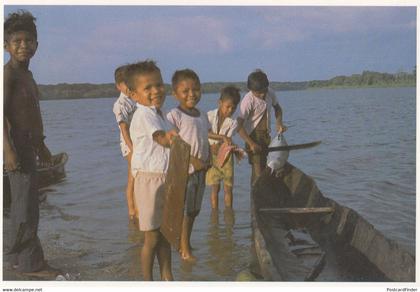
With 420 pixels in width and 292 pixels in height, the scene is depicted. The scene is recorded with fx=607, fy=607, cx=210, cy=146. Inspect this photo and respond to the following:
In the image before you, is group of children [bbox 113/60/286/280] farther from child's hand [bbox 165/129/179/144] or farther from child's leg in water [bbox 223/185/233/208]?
child's leg in water [bbox 223/185/233/208]

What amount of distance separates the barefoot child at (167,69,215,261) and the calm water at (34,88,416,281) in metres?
0.11

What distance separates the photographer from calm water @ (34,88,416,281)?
14.9ft

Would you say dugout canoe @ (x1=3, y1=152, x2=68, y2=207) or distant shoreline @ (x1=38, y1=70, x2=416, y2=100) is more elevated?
distant shoreline @ (x1=38, y1=70, x2=416, y2=100)

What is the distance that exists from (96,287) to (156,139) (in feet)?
4.25

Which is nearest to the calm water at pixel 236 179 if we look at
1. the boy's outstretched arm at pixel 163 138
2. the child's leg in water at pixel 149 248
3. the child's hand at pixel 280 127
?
the child's hand at pixel 280 127

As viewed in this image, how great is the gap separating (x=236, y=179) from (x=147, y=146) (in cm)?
254

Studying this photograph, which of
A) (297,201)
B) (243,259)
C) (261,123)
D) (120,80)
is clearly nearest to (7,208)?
(120,80)

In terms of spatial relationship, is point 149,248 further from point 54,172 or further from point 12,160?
point 54,172

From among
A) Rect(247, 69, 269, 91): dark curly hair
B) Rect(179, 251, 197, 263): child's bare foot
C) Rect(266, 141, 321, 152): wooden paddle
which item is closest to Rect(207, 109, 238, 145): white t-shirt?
Rect(247, 69, 269, 91): dark curly hair

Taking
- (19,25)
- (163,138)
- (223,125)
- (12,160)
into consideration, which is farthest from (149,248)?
(19,25)

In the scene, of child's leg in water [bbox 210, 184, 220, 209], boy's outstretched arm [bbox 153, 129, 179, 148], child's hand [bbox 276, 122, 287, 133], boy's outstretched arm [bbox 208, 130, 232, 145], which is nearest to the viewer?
boy's outstretched arm [bbox 153, 129, 179, 148]

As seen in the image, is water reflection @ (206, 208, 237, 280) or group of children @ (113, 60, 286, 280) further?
water reflection @ (206, 208, 237, 280)
